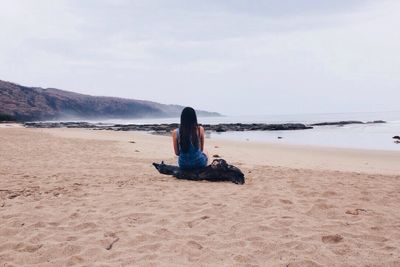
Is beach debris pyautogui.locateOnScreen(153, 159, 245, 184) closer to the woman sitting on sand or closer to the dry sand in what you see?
the woman sitting on sand

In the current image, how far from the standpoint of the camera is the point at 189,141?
7773 mm

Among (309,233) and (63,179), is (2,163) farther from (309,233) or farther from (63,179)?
(309,233)

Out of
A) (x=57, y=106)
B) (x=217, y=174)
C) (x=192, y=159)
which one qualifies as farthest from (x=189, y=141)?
(x=57, y=106)

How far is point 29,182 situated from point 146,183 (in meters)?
2.22

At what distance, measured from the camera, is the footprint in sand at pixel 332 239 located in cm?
407

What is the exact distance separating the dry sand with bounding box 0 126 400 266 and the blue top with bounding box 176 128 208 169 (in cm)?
44

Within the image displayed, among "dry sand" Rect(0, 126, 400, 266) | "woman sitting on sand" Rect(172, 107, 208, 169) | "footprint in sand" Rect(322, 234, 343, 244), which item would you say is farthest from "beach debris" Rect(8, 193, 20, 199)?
"footprint in sand" Rect(322, 234, 343, 244)

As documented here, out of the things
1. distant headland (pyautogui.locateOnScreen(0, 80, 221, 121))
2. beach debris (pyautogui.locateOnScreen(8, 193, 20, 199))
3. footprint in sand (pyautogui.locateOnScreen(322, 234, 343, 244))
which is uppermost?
distant headland (pyautogui.locateOnScreen(0, 80, 221, 121))

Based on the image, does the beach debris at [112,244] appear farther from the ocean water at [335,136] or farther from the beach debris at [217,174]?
the ocean water at [335,136]

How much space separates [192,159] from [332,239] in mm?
4249

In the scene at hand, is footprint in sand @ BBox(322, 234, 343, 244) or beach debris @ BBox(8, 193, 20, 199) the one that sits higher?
footprint in sand @ BBox(322, 234, 343, 244)

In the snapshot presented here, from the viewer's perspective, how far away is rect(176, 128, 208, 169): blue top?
7.91 m

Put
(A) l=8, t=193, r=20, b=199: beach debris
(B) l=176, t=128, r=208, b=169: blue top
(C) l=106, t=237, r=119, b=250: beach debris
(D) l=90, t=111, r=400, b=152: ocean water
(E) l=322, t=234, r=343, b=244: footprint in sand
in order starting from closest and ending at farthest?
1. (C) l=106, t=237, r=119, b=250: beach debris
2. (E) l=322, t=234, r=343, b=244: footprint in sand
3. (A) l=8, t=193, r=20, b=199: beach debris
4. (B) l=176, t=128, r=208, b=169: blue top
5. (D) l=90, t=111, r=400, b=152: ocean water

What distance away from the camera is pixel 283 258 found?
3641 millimetres
